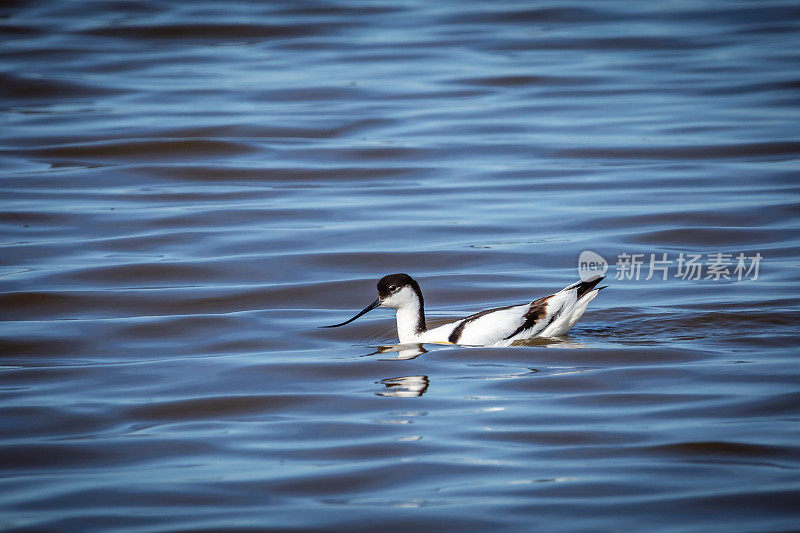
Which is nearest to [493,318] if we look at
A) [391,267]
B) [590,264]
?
[590,264]

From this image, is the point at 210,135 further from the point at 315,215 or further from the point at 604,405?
the point at 604,405

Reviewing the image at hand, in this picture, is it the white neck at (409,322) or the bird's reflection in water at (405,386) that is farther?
the white neck at (409,322)

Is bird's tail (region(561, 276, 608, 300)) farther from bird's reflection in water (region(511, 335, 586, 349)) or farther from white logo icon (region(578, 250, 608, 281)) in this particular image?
white logo icon (region(578, 250, 608, 281))

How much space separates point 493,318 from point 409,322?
69 cm

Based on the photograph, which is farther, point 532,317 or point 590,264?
point 590,264

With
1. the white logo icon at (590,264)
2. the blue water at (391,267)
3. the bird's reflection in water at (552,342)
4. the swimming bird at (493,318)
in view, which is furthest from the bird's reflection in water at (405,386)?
the white logo icon at (590,264)

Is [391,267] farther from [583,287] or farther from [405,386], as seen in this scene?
[405,386]

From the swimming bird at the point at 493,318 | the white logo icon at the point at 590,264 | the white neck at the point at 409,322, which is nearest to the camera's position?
the swimming bird at the point at 493,318

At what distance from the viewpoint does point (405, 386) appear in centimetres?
734

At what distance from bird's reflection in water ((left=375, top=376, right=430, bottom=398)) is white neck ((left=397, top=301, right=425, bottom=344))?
38.3 inches

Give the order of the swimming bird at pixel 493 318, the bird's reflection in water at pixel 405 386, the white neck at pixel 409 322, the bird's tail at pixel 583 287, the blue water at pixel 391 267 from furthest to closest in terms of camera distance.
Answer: the white neck at pixel 409 322, the bird's tail at pixel 583 287, the swimming bird at pixel 493 318, the bird's reflection in water at pixel 405 386, the blue water at pixel 391 267

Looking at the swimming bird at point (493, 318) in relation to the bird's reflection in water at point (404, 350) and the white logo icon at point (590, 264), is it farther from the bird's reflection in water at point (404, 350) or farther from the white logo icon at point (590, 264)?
the white logo icon at point (590, 264)

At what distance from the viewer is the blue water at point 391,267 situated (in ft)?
18.6

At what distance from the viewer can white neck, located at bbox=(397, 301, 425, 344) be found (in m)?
8.50
